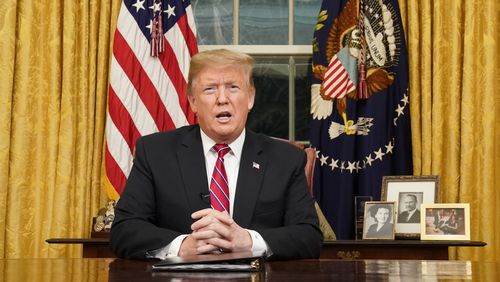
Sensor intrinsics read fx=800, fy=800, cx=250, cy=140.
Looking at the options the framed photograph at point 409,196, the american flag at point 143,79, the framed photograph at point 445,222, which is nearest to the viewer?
the framed photograph at point 445,222

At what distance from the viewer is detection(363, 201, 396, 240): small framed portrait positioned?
405cm

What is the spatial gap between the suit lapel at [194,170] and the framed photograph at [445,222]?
1.68 metres

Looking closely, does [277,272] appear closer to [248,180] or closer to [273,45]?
[248,180]

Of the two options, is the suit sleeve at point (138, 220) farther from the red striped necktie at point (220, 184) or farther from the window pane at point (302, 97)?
the window pane at point (302, 97)

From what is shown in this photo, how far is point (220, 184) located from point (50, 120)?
2298 millimetres

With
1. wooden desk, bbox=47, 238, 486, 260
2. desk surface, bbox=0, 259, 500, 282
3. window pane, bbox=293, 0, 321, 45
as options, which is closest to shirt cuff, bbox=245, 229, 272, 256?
desk surface, bbox=0, 259, 500, 282

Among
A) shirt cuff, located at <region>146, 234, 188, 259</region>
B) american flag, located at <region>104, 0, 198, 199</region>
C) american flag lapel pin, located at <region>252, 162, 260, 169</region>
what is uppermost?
american flag, located at <region>104, 0, 198, 199</region>

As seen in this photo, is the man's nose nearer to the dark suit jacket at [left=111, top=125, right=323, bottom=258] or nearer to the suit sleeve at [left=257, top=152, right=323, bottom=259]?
the dark suit jacket at [left=111, top=125, right=323, bottom=258]

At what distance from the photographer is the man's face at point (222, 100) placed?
273 cm

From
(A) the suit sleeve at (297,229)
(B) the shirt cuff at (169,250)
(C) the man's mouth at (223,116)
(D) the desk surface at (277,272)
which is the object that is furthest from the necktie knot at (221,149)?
(D) the desk surface at (277,272)

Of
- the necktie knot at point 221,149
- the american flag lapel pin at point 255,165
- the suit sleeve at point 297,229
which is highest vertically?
the necktie knot at point 221,149

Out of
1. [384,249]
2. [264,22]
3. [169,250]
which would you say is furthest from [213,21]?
[169,250]

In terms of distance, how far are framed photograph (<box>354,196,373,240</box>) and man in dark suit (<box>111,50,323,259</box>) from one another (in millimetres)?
1603

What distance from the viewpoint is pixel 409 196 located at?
13.8 feet
